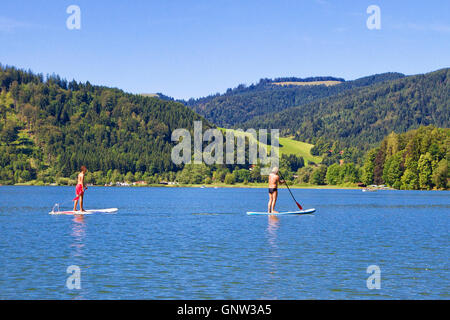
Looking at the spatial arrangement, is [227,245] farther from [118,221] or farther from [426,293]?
[118,221]

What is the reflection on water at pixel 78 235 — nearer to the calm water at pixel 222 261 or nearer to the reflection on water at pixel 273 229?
the calm water at pixel 222 261

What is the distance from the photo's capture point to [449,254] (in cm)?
4184

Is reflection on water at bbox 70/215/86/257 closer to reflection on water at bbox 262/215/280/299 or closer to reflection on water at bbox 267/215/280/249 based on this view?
reflection on water at bbox 262/215/280/299

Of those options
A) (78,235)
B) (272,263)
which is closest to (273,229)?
(78,235)

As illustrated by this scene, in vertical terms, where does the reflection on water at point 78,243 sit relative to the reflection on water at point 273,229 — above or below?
above

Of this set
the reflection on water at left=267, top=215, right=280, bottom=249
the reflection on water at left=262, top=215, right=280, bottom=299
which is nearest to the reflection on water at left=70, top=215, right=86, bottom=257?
the reflection on water at left=262, top=215, right=280, bottom=299

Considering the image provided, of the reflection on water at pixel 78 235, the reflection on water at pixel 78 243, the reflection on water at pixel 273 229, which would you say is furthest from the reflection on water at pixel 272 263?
the reflection on water at pixel 78 235

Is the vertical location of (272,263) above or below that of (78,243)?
below

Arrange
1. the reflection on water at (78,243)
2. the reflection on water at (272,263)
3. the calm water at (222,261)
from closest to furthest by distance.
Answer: the reflection on water at (78,243), the reflection on water at (272,263), the calm water at (222,261)

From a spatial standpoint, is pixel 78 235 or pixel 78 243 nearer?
pixel 78 243

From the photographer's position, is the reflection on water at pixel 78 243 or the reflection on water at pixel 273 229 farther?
the reflection on water at pixel 273 229

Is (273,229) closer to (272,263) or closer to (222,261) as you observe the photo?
(222,261)

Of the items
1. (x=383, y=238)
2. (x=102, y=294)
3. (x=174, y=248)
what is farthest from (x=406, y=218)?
(x=102, y=294)

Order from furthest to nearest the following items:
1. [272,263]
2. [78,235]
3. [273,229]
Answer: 1. [273,229]
2. [78,235]
3. [272,263]
